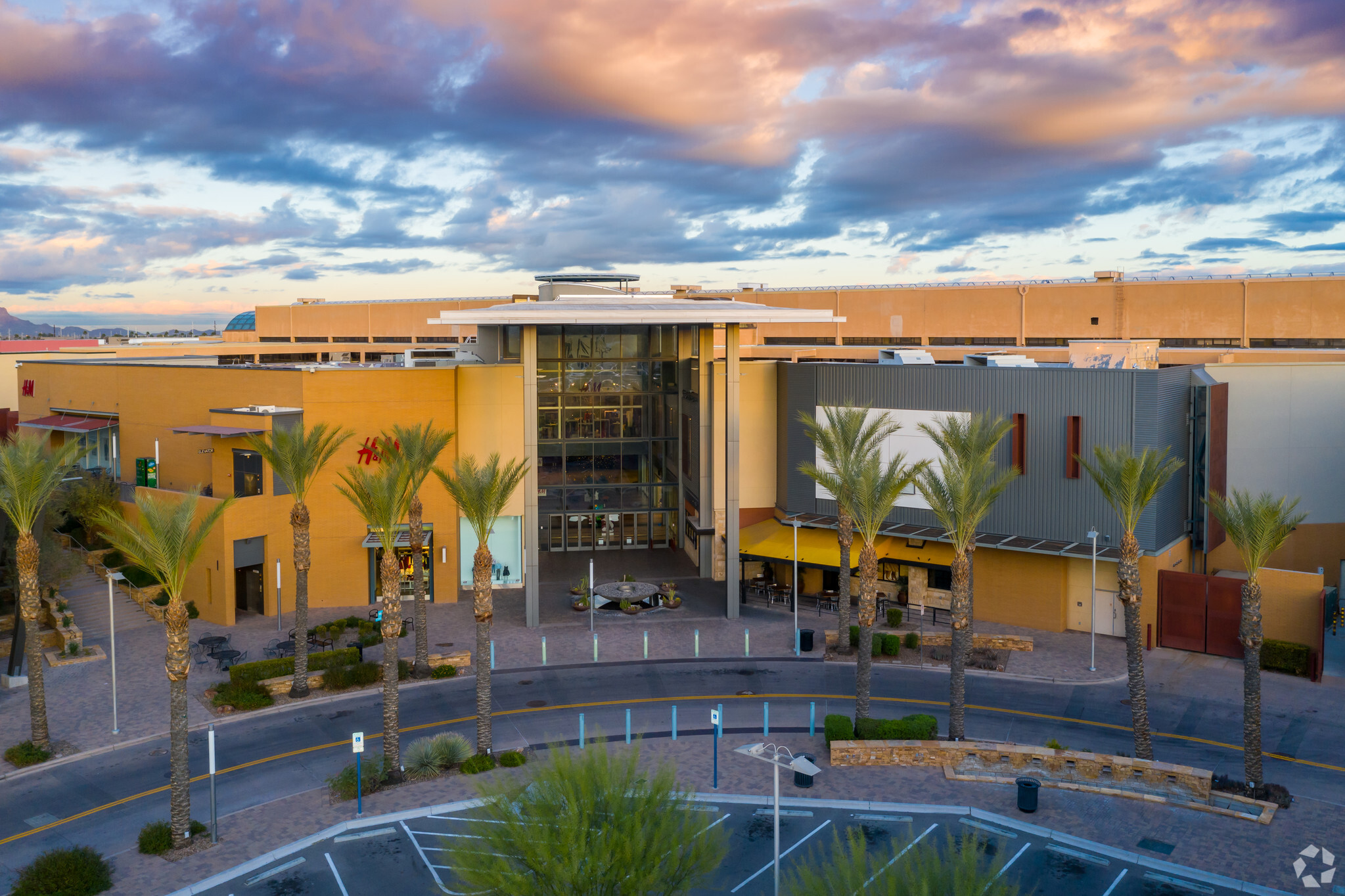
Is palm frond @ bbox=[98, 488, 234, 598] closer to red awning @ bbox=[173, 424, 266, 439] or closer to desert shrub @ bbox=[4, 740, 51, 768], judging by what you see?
desert shrub @ bbox=[4, 740, 51, 768]

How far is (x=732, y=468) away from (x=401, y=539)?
14418 mm

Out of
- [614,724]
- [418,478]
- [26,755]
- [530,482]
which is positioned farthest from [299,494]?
[614,724]

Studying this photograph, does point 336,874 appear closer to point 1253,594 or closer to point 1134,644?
point 1134,644

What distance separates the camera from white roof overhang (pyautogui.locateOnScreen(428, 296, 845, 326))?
125 feet

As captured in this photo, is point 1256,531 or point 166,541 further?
point 1256,531

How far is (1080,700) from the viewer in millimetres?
30656

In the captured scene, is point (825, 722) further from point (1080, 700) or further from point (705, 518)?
point (705, 518)

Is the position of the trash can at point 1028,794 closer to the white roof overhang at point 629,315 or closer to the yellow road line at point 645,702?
the yellow road line at point 645,702

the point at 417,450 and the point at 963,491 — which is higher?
the point at 417,450

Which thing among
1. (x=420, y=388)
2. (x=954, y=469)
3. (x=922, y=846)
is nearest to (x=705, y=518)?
(x=420, y=388)

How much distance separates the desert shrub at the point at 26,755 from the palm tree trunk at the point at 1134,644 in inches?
1123

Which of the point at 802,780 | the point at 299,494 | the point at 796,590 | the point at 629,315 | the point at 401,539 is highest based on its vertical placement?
the point at 629,315

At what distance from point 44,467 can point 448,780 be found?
14.4 meters

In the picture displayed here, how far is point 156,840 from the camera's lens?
2142cm
